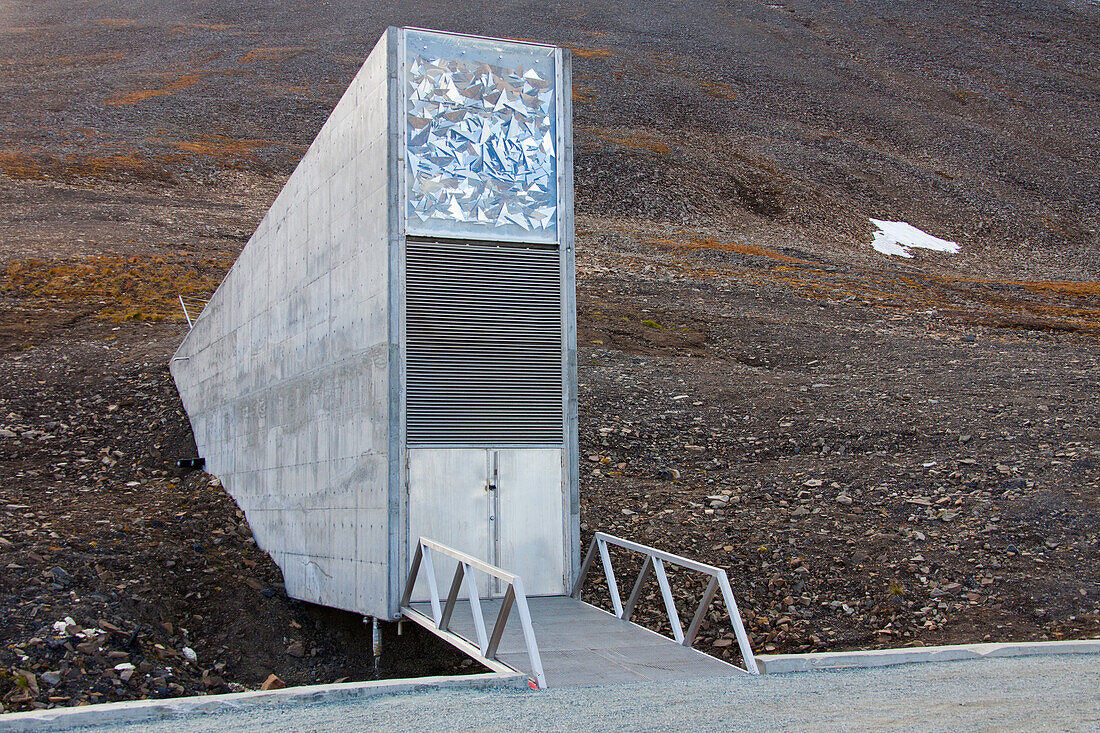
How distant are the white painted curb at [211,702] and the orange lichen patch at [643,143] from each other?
37009 millimetres

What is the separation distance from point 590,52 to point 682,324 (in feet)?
120

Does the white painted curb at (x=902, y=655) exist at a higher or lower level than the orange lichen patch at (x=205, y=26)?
lower

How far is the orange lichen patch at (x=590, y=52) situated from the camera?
52719 millimetres

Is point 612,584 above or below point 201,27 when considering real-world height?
below

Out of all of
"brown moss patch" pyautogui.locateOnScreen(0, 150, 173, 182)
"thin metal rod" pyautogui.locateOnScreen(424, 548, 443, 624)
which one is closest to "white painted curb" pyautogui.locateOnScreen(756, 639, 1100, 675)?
"thin metal rod" pyautogui.locateOnScreen(424, 548, 443, 624)

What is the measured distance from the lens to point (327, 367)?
9367mm

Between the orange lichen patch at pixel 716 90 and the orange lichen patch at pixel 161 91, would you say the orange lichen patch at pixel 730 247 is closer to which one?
the orange lichen patch at pixel 716 90

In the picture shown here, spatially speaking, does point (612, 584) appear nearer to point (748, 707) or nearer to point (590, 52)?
point (748, 707)

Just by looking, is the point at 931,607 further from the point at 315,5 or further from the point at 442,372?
the point at 315,5

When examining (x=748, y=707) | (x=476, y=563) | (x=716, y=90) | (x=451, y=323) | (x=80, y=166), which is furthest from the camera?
(x=716, y=90)

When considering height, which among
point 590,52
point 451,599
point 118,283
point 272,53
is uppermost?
point 590,52

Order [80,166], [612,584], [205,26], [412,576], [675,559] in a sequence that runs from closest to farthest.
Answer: [675,559] < [412,576] < [612,584] < [80,166] < [205,26]

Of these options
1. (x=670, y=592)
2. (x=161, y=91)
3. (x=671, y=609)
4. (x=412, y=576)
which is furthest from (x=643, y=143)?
(x=671, y=609)

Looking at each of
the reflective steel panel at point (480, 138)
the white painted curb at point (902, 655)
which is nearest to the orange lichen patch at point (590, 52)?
the reflective steel panel at point (480, 138)
